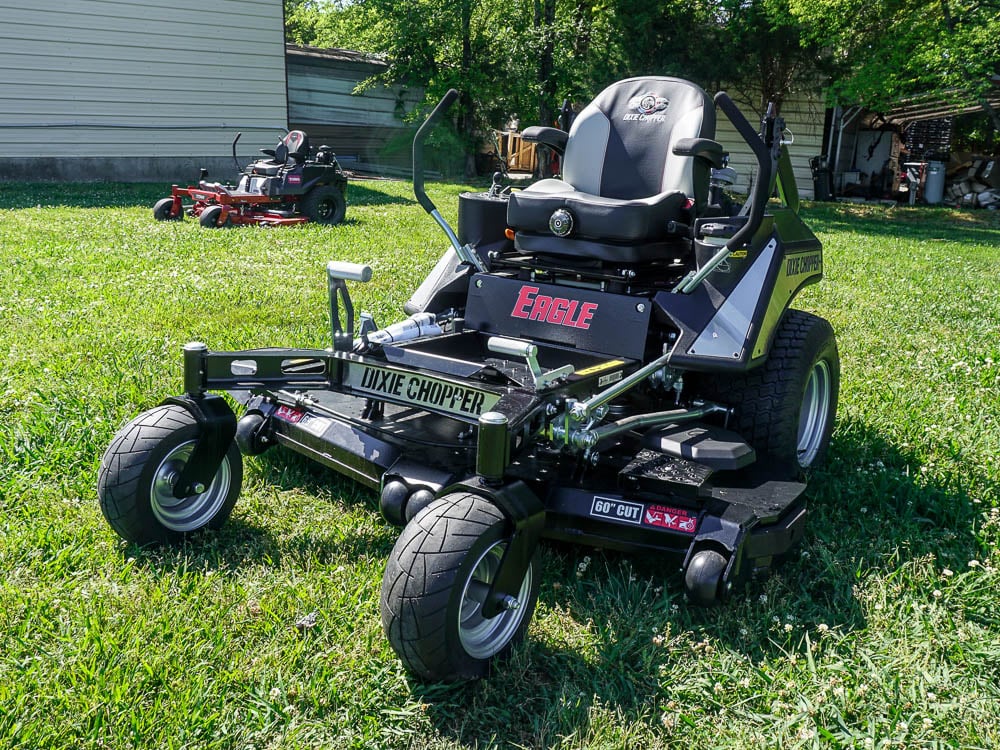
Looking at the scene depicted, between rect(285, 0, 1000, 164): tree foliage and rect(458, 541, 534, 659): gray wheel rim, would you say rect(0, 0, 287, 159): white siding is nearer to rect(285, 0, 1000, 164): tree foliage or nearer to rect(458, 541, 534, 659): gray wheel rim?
rect(285, 0, 1000, 164): tree foliage

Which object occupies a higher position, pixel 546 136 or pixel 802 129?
pixel 802 129

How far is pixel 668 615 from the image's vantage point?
109 inches

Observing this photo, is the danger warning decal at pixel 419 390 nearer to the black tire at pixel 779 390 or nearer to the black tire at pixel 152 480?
the black tire at pixel 152 480

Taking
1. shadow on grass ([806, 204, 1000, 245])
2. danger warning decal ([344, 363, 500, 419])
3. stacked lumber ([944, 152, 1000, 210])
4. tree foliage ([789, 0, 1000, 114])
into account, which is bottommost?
shadow on grass ([806, 204, 1000, 245])

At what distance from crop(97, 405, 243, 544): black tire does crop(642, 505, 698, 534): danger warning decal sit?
1429 millimetres

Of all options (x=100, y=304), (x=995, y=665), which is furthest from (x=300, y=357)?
(x=100, y=304)

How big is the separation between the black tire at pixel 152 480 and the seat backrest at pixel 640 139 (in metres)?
2.21

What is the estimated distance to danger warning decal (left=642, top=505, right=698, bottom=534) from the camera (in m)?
2.75

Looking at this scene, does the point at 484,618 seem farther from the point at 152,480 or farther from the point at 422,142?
the point at 422,142

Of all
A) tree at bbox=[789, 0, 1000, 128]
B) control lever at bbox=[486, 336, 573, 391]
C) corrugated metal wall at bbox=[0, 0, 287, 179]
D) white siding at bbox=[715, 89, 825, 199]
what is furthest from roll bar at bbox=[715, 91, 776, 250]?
white siding at bbox=[715, 89, 825, 199]

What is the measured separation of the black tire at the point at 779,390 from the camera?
3.49 metres

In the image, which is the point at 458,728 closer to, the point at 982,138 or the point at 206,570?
the point at 206,570

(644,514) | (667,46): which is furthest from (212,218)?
(667,46)

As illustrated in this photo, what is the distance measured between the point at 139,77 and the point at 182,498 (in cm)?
1534
